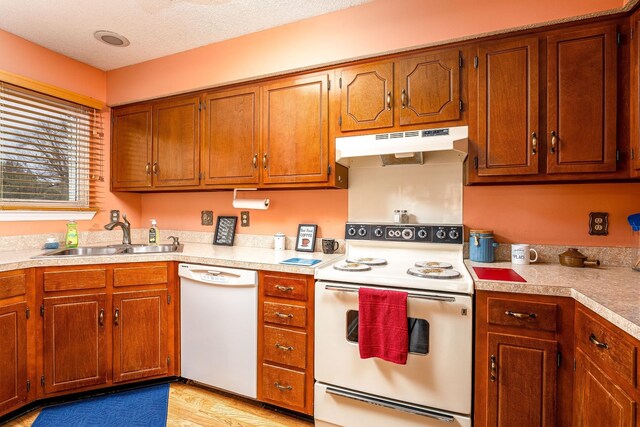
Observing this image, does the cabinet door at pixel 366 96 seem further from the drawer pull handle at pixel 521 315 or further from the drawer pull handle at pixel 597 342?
the drawer pull handle at pixel 597 342

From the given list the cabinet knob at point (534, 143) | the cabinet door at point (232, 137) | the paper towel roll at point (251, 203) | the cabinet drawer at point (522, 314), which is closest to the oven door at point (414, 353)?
the cabinet drawer at point (522, 314)

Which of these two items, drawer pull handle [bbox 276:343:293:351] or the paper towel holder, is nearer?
drawer pull handle [bbox 276:343:293:351]

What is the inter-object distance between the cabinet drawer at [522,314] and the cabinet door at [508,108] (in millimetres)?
722

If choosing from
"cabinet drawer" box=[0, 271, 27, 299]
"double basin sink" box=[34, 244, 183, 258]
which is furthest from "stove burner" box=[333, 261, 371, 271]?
"cabinet drawer" box=[0, 271, 27, 299]

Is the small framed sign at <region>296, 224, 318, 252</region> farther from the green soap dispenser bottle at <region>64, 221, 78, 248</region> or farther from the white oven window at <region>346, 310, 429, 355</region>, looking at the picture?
the green soap dispenser bottle at <region>64, 221, 78, 248</region>

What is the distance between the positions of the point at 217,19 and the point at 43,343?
2361 mm

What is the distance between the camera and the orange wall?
2.27 metres

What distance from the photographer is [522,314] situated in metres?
1.35

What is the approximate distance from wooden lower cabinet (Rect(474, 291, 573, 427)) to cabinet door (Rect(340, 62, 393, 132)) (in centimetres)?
116

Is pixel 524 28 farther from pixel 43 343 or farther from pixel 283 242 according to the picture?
pixel 43 343

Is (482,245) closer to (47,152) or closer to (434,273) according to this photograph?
(434,273)

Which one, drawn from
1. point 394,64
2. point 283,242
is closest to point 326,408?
point 283,242

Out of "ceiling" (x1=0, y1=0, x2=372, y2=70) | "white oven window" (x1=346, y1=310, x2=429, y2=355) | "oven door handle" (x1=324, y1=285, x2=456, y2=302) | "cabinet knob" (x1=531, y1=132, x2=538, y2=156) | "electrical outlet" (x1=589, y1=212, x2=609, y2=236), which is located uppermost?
"ceiling" (x1=0, y1=0, x2=372, y2=70)

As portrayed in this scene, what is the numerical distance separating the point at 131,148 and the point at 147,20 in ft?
3.53
